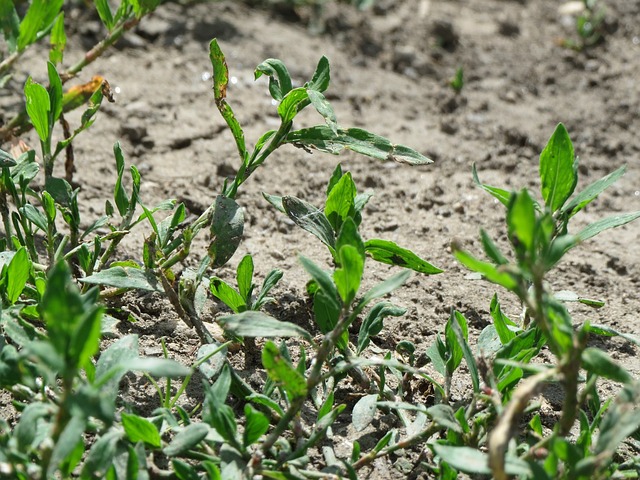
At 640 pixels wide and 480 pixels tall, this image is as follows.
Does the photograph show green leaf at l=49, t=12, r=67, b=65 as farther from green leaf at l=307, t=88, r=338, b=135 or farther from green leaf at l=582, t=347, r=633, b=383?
green leaf at l=582, t=347, r=633, b=383

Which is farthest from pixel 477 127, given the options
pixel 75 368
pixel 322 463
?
pixel 75 368

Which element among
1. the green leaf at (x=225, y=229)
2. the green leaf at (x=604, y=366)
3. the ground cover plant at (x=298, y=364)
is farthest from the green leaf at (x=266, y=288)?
the green leaf at (x=604, y=366)

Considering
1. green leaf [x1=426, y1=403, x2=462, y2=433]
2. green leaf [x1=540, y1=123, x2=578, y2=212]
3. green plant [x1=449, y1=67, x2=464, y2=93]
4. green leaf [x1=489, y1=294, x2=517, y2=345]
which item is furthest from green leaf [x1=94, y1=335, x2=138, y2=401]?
green plant [x1=449, y1=67, x2=464, y2=93]

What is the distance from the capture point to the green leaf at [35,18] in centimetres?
256

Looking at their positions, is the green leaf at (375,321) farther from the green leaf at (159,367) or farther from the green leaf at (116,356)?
the green leaf at (159,367)

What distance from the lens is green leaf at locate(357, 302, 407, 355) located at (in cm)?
198

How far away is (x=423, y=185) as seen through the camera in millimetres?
3021

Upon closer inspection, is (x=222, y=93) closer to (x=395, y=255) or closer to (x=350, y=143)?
(x=350, y=143)

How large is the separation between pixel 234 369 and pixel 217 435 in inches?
14.4

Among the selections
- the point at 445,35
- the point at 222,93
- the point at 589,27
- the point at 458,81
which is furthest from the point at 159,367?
the point at 589,27

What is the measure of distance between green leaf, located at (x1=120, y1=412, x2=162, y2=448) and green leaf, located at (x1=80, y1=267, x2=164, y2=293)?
15.0 inches

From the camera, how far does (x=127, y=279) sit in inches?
76.6

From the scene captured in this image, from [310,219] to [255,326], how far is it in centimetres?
41

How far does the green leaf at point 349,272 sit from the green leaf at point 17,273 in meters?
0.74
